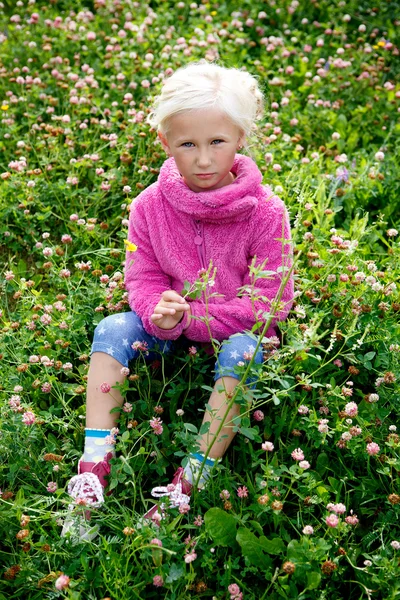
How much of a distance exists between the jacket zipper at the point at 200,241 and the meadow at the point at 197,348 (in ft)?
1.12

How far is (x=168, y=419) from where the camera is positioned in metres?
2.83

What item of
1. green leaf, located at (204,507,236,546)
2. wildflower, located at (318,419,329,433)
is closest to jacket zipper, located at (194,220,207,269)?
wildflower, located at (318,419,329,433)

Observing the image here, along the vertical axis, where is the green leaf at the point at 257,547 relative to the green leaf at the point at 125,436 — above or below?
below

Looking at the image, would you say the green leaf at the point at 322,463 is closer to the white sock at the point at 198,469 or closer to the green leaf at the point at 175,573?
the white sock at the point at 198,469

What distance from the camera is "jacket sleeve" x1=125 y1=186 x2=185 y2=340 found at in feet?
9.07

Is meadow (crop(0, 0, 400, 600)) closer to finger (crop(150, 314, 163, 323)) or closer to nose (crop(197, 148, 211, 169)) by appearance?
finger (crop(150, 314, 163, 323))

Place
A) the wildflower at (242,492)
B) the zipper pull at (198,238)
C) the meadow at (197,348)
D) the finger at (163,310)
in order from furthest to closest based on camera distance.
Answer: the zipper pull at (198,238)
the finger at (163,310)
the wildflower at (242,492)
the meadow at (197,348)

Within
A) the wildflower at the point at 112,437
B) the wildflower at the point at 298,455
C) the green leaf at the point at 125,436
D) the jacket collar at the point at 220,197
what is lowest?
the wildflower at the point at 112,437

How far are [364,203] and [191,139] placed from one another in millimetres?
1375

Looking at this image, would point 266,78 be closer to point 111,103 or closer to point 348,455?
point 111,103

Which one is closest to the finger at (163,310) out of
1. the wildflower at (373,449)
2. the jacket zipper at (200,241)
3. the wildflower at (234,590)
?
the jacket zipper at (200,241)

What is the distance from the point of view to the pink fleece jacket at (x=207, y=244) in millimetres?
2697

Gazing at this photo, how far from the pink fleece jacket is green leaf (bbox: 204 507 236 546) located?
66 cm

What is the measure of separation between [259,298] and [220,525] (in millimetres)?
805
